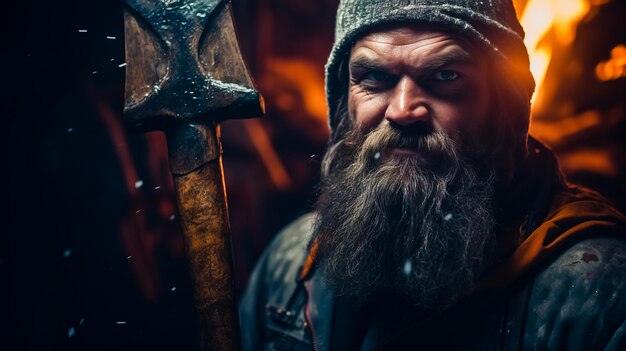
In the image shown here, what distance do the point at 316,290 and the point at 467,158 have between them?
1.07 metres

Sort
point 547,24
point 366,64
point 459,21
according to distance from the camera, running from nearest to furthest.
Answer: point 459,21, point 366,64, point 547,24

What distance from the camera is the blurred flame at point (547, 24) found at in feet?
13.0

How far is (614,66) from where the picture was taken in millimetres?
4148

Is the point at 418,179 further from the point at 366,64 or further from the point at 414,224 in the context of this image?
the point at 366,64

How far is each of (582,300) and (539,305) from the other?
0.16 m

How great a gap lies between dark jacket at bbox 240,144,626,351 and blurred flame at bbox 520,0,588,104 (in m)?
2.62

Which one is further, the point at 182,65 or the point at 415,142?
the point at 415,142

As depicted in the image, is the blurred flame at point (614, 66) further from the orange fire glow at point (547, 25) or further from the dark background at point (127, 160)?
the orange fire glow at point (547, 25)

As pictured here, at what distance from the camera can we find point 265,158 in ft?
13.3

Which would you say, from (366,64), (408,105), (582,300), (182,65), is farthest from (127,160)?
(582,300)

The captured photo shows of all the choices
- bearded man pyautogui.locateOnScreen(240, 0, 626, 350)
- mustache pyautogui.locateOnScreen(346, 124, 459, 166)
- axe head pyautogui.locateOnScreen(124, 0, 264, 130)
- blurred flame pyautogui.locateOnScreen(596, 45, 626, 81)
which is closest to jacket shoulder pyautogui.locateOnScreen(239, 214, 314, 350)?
bearded man pyautogui.locateOnScreen(240, 0, 626, 350)

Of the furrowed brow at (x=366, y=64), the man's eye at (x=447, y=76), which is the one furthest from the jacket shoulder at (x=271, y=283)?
the man's eye at (x=447, y=76)

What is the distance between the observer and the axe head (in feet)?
4.59

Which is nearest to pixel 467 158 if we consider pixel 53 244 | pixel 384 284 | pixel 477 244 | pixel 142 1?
pixel 477 244
